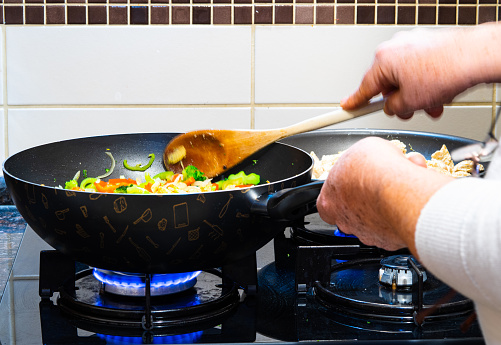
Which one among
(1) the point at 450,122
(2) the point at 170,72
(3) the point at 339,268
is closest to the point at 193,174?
(3) the point at 339,268

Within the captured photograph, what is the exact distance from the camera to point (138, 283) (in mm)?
859

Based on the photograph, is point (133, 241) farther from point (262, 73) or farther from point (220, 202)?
point (262, 73)

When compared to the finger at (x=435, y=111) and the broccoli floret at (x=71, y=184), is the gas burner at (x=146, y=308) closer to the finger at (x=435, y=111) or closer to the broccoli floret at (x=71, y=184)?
the broccoli floret at (x=71, y=184)

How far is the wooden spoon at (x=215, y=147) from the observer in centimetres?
106

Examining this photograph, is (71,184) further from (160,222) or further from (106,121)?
(106,121)

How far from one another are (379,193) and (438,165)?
670mm

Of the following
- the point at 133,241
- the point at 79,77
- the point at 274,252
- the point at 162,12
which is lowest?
the point at 274,252

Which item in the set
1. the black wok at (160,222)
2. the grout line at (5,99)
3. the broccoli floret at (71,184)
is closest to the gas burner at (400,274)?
the black wok at (160,222)

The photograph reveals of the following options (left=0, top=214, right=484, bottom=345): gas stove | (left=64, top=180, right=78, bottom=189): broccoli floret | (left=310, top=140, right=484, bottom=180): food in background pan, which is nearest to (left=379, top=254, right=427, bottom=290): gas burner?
(left=0, top=214, right=484, bottom=345): gas stove

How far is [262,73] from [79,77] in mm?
470

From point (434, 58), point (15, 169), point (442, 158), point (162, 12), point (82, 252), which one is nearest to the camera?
point (434, 58)

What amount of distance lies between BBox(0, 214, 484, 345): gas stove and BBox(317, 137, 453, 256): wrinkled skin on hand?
17 cm

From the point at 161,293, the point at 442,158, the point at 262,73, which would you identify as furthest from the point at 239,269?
the point at 262,73

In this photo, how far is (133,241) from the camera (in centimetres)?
74
